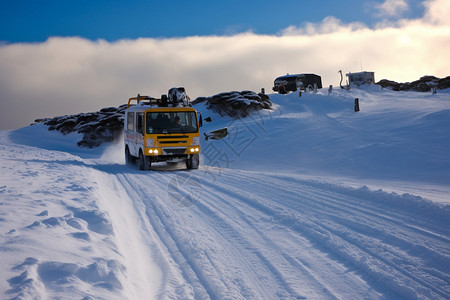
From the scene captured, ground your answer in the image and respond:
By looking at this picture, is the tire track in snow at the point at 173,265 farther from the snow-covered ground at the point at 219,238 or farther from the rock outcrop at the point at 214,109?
the rock outcrop at the point at 214,109

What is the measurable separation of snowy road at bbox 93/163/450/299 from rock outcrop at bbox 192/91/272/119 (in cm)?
2545

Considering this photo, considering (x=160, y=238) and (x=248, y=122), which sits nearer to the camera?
(x=160, y=238)

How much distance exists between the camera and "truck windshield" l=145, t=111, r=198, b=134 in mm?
15352

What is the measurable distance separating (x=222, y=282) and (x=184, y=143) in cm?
1136

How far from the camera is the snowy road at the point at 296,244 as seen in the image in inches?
167

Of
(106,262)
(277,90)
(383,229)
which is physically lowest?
(383,229)

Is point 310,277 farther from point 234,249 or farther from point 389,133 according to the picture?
point 389,133

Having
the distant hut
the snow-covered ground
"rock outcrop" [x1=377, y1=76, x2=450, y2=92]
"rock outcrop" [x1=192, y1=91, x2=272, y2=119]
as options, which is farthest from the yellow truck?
"rock outcrop" [x1=377, y1=76, x2=450, y2=92]

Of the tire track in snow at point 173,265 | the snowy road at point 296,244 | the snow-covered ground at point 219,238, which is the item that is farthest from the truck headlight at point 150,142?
the tire track in snow at point 173,265

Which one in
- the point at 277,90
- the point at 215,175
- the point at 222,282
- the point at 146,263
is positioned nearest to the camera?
the point at 222,282

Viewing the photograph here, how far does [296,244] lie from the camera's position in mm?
5582

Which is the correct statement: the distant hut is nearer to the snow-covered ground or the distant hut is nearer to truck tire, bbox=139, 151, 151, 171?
the snow-covered ground

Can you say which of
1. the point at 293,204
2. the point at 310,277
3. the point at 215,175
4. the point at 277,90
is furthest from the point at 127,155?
the point at 277,90

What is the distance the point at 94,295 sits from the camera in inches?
144
